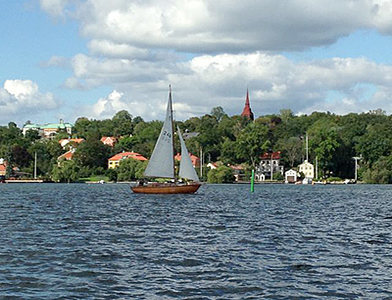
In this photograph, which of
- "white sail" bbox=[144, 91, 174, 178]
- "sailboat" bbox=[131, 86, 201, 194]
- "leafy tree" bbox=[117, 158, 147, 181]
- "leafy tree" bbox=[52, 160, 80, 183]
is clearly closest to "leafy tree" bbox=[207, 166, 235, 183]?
"leafy tree" bbox=[117, 158, 147, 181]

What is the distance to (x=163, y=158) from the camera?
8406 cm

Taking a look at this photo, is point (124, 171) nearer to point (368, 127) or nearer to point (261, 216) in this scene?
point (368, 127)

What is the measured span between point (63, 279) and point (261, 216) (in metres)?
28.7

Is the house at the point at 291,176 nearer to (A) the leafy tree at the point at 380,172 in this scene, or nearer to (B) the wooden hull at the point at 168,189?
(A) the leafy tree at the point at 380,172

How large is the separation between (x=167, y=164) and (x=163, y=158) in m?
0.97

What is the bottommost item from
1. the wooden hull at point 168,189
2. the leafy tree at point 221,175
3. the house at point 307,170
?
the wooden hull at point 168,189

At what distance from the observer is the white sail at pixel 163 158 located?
83812 millimetres

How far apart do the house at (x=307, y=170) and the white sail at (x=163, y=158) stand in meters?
109

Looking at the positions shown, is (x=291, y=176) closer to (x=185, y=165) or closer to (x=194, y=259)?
(x=185, y=165)

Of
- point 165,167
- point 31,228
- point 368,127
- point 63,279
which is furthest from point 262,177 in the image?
point 63,279

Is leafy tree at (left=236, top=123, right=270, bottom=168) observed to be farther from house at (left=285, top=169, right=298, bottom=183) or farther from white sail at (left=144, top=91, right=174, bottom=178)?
white sail at (left=144, top=91, right=174, bottom=178)

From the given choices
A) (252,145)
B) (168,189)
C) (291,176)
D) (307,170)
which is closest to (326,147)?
(307,170)

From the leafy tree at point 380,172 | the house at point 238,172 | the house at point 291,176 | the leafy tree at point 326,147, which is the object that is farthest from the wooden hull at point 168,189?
the house at point 291,176

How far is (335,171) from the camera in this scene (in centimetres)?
18625
